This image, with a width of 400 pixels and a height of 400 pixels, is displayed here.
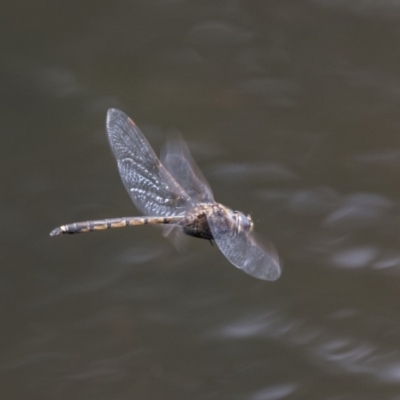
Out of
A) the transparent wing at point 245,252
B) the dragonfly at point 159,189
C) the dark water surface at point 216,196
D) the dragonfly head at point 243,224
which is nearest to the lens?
the transparent wing at point 245,252

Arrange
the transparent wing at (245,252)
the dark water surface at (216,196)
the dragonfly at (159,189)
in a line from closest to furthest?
the transparent wing at (245,252)
the dragonfly at (159,189)
the dark water surface at (216,196)

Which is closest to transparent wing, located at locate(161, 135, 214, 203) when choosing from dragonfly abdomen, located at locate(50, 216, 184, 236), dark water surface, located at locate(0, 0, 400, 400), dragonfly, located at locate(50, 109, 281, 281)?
dragonfly, located at locate(50, 109, 281, 281)

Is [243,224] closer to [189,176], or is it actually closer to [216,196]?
[189,176]

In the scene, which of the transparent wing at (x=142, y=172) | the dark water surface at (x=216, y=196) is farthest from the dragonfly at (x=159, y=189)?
the dark water surface at (x=216, y=196)

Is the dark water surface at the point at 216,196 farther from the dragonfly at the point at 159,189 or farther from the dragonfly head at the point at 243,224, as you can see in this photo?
the dragonfly head at the point at 243,224

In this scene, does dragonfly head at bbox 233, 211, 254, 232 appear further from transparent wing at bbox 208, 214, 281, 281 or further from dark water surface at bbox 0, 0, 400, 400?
dark water surface at bbox 0, 0, 400, 400

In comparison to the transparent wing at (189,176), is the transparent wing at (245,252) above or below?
below
